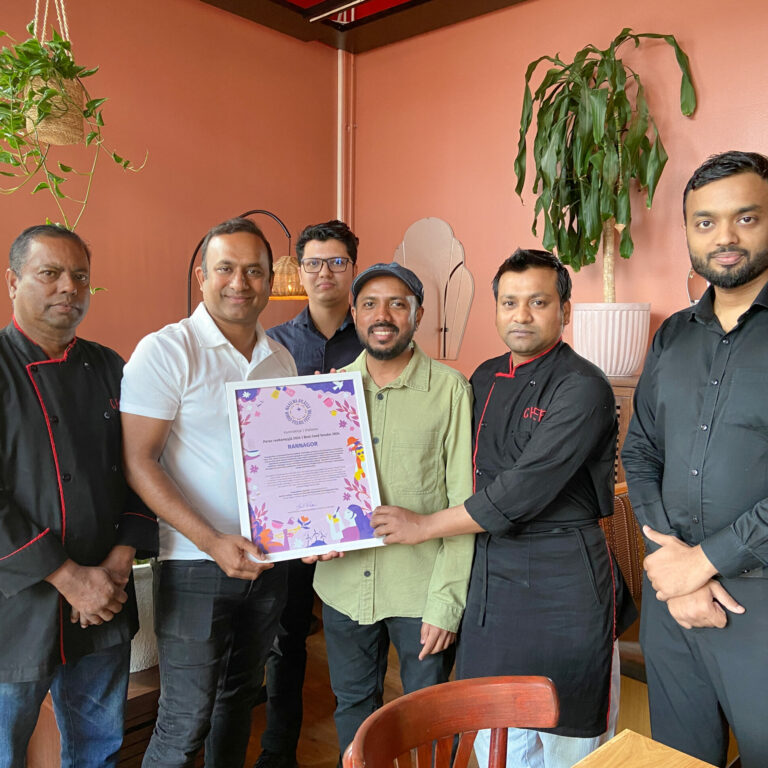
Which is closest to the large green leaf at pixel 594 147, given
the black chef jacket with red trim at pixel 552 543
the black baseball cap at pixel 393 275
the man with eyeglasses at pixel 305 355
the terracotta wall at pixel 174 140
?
the man with eyeglasses at pixel 305 355

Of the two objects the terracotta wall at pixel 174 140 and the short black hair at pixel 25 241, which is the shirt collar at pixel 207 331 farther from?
the terracotta wall at pixel 174 140

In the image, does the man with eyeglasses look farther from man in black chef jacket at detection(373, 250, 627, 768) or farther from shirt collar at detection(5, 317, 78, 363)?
shirt collar at detection(5, 317, 78, 363)

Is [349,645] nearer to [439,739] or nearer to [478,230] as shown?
[439,739]

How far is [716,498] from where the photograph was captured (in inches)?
56.7

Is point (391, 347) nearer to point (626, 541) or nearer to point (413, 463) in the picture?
point (413, 463)

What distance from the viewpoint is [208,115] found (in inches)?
175

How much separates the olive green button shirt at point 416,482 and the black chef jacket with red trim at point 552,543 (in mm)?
88

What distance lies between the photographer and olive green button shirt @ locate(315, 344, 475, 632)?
69.2 inches

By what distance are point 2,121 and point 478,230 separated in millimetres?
2984

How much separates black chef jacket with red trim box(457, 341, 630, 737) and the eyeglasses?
→ 0.98 metres

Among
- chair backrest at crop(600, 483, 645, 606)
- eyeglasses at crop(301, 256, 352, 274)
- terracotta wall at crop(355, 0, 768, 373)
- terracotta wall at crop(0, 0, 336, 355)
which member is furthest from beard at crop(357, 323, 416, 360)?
terracotta wall at crop(0, 0, 336, 355)

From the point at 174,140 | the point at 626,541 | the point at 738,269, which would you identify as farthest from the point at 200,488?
the point at 174,140

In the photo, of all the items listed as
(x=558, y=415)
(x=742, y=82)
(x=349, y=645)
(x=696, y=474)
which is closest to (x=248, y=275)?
(x=558, y=415)

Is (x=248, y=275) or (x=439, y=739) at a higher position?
(x=248, y=275)
